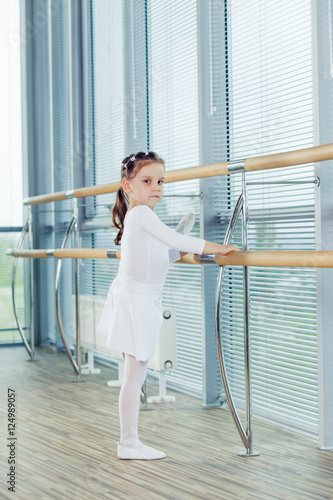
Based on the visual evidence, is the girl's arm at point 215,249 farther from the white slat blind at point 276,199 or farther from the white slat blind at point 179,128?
the white slat blind at point 179,128

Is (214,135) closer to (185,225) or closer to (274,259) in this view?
(185,225)

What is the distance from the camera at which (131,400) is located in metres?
2.12

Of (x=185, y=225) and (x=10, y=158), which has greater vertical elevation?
(x=10, y=158)

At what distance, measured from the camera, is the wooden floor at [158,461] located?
185 centimetres

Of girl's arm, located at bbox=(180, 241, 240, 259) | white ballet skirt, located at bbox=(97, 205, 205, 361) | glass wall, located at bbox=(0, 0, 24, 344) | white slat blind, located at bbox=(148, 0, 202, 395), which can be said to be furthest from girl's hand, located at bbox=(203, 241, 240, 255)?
glass wall, located at bbox=(0, 0, 24, 344)

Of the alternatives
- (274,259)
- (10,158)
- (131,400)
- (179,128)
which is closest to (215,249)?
(274,259)

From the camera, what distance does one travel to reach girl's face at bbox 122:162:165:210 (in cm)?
214

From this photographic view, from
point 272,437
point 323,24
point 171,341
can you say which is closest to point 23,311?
point 171,341

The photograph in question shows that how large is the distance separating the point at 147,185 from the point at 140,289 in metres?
0.32

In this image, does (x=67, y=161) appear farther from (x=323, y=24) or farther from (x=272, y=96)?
(x=323, y=24)

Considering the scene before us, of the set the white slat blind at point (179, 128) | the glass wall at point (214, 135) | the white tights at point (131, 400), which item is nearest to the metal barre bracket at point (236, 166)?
the glass wall at point (214, 135)

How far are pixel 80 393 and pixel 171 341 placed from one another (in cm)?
54

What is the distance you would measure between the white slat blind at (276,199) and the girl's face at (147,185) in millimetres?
343

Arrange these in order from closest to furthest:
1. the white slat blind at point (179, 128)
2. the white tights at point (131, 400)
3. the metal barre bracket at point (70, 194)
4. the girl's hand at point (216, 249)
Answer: the girl's hand at point (216, 249) → the white tights at point (131, 400) → the white slat blind at point (179, 128) → the metal barre bracket at point (70, 194)
